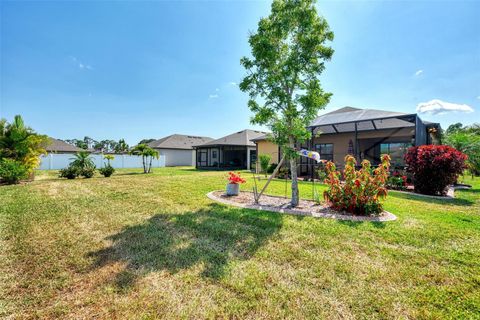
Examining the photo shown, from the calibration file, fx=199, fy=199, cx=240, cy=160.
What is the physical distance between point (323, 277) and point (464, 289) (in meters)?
1.52

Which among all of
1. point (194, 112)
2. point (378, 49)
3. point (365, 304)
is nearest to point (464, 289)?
point (365, 304)

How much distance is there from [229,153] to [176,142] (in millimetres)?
11336

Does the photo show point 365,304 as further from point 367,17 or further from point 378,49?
point 378,49

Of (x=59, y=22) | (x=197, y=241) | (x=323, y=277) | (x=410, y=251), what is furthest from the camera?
(x=59, y=22)

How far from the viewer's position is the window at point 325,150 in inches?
642

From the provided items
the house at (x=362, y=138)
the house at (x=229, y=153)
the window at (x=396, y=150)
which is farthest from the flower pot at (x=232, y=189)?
the house at (x=229, y=153)

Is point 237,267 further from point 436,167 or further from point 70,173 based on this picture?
point 70,173

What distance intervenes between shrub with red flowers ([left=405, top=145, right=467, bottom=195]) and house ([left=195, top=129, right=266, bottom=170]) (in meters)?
16.0

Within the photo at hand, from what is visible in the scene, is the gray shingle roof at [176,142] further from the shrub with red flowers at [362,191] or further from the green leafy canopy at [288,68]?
the shrub with red flowers at [362,191]

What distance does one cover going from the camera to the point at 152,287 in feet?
7.68

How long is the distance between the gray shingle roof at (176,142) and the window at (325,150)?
69.0 feet

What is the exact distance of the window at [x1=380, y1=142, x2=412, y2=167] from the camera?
45.2ft

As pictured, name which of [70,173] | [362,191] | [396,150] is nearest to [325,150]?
[396,150]

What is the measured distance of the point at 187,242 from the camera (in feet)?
11.7
